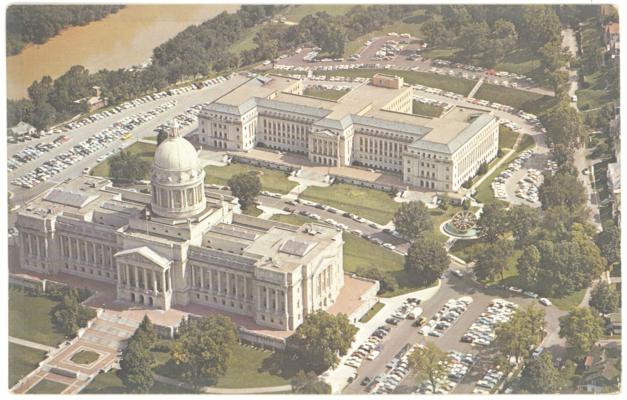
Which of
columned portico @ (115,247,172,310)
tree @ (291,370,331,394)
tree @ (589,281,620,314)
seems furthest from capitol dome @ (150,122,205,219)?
tree @ (589,281,620,314)

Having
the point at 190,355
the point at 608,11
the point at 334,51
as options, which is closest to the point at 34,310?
the point at 190,355

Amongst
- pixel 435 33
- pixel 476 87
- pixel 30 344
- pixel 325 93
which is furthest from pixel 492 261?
pixel 435 33

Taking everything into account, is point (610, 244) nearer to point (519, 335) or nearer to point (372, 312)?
point (519, 335)

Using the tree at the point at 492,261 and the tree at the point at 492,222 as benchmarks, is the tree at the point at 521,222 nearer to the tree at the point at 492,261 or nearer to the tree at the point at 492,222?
the tree at the point at 492,222

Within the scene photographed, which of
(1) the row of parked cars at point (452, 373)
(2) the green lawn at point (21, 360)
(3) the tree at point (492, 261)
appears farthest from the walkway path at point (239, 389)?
(3) the tree at point (492, 261)

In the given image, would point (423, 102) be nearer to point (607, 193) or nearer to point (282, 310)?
point (607, 193)

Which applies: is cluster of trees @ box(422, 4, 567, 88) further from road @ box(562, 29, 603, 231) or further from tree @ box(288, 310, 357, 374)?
tree @ box(288, 310, 357, 374)
